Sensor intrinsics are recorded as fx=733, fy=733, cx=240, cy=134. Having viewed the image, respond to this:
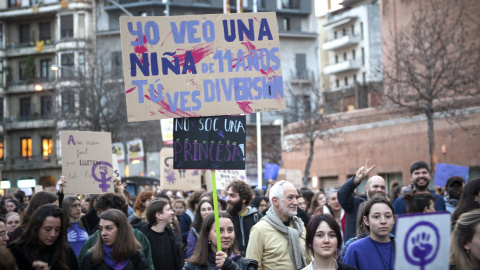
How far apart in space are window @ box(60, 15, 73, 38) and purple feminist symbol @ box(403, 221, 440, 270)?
60.8 m

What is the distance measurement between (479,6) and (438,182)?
19844 mm

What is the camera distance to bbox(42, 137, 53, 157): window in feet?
208

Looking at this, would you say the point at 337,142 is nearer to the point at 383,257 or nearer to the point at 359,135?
the point at 359,135

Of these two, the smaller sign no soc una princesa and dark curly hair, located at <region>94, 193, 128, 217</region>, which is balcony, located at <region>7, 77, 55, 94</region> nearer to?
dark curly hair, located at <region>94, 193, 128, 217</region>

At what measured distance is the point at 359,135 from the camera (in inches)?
1545

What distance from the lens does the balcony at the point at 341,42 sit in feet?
231

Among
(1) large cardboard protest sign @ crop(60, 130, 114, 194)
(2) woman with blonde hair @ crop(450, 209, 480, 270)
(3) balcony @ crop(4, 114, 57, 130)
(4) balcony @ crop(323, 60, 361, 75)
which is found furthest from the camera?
(4) balcony @ crop(323, 60, 361, 75)

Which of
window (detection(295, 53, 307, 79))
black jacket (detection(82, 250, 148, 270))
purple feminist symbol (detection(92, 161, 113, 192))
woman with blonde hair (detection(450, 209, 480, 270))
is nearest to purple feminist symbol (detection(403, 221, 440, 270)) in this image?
woman with blonde hair (detection(450, 209, 480, 270))

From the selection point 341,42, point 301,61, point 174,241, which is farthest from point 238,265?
point 341,42

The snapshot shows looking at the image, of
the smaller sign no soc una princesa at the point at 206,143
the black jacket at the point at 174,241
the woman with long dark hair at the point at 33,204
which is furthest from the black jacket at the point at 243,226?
the smaller sign no soc una princesa at the point at 206,143

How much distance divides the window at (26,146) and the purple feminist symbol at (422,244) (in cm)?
6319

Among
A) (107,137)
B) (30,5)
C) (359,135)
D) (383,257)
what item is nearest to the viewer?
(383,257)

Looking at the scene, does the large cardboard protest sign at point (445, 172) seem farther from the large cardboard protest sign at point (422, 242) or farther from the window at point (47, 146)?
the window at point (47, 146)

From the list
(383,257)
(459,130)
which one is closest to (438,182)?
(383,257)
